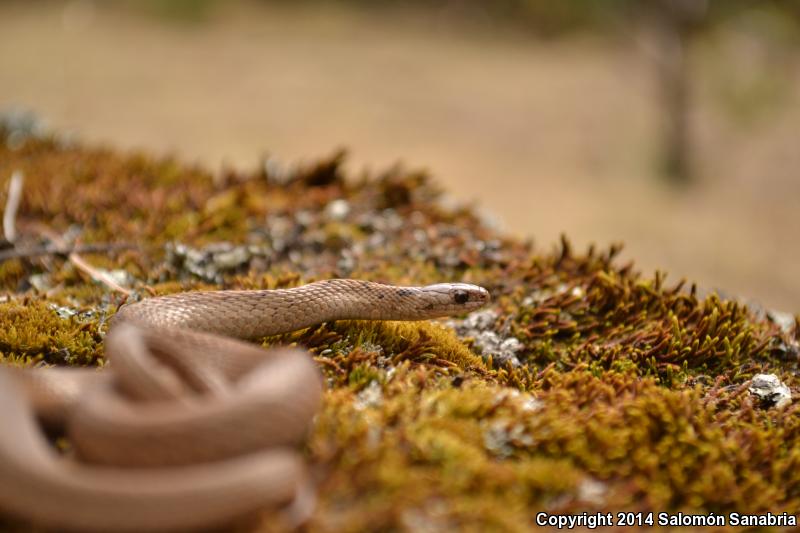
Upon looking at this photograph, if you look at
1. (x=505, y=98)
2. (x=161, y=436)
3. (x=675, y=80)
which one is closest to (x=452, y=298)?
(x=161, y=436)

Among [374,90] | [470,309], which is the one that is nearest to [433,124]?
[374,90]

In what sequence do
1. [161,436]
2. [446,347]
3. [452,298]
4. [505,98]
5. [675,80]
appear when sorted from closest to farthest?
1. [161,436]
2. [446,347]
3. [452,298]
4. [675,80]
5. [505,98]

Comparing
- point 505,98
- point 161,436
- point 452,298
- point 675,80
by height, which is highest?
point 675,80

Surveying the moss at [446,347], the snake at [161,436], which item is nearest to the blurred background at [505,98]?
the moss at [446,347]

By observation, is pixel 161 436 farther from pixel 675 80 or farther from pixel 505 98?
pixel 505 98

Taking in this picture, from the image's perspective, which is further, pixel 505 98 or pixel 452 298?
pixel 505 98

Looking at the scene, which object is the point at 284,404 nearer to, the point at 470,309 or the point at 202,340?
the point at 202,340
